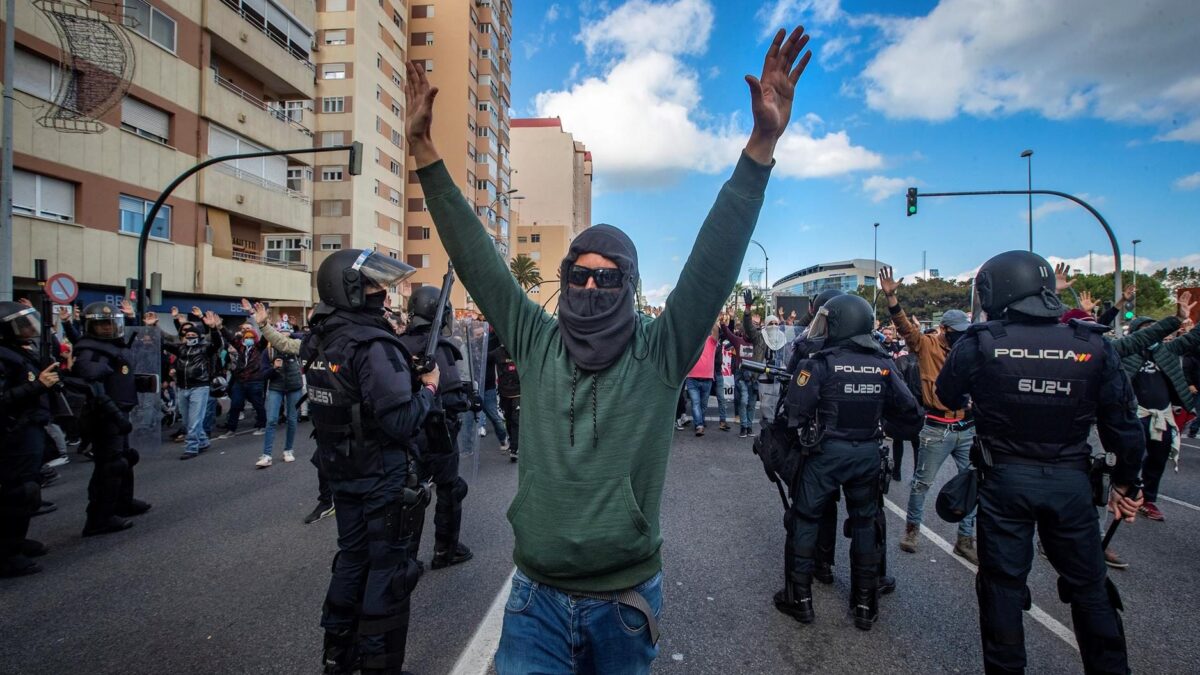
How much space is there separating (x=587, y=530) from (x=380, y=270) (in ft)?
7.90

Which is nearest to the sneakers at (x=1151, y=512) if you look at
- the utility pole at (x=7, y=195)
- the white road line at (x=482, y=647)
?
the white road line at (x=482, y=647)

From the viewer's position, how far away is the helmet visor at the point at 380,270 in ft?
10.9

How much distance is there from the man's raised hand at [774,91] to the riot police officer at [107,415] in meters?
6.73

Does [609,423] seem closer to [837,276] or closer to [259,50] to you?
[259,50]

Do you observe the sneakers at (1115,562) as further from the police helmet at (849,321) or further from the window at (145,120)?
the window at (145,120)

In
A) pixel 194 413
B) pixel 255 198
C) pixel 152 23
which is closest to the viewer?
pixel 194 413

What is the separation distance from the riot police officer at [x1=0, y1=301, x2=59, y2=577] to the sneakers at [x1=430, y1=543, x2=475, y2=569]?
10.5ft

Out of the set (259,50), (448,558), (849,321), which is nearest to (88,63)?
(259,50)

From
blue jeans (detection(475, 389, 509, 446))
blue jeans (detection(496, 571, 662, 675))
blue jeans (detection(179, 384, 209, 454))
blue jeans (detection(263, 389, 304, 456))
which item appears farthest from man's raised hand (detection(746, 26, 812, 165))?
blue jeans (detection(179, 384, 209, 454))

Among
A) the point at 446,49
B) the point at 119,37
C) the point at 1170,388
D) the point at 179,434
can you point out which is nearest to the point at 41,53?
the point at 119,37

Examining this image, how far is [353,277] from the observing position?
327cm

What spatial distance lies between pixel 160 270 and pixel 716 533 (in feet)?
72.2

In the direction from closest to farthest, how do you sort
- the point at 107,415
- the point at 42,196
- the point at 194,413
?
the point at 107,415
the point at 194,413
the point at 42,196

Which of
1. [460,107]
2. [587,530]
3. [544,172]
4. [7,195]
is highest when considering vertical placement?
[544,172]
